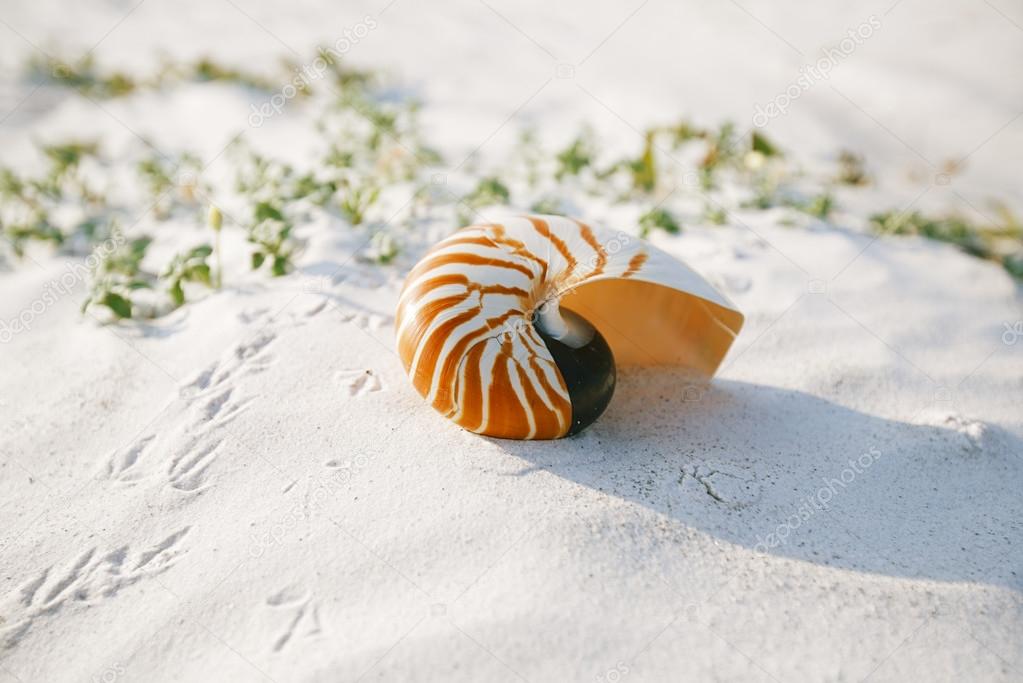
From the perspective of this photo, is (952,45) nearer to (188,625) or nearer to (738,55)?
(738,55)

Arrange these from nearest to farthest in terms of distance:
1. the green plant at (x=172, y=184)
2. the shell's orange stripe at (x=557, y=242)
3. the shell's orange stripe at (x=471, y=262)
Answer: the shell's orange stripe at (x=471, y=262)
the shell's orange stripe at (x=557, y=242)
the green plant at (x=172, y=184)

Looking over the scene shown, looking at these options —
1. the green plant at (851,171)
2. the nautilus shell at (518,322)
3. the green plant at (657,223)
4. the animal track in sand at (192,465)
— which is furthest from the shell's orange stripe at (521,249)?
the green plant at (851,171)

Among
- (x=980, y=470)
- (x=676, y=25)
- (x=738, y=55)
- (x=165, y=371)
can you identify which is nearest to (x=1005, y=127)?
(x=738, y=55)

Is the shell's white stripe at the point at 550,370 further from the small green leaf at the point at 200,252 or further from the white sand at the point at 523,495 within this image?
the small green leaf at the point at 200,252

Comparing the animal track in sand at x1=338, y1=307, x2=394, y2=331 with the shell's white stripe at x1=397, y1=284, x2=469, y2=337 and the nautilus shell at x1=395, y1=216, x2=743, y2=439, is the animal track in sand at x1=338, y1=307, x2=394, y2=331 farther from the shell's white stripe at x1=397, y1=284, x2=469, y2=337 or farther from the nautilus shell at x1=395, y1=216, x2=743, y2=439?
the shell's white stripe at x1=397, y1=284, x2=469, y2=337

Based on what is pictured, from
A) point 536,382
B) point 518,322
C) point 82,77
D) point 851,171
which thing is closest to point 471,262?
point 518,322
